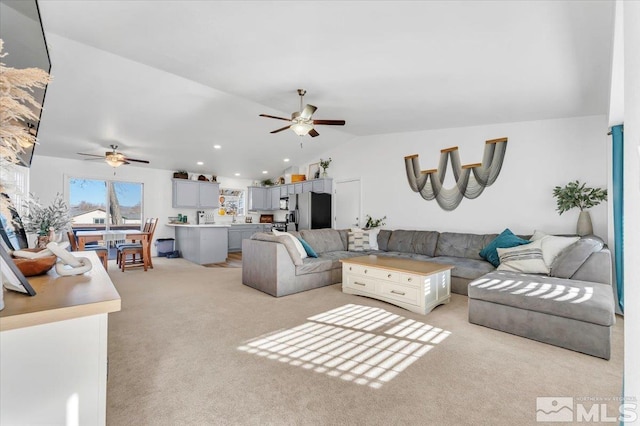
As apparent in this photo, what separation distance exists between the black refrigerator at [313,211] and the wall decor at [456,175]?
2121 mm

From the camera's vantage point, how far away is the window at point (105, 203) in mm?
6410

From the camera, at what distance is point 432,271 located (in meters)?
3.18

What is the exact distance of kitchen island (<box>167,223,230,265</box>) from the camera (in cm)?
629

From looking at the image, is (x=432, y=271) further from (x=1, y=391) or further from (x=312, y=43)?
(x=1, y=391)

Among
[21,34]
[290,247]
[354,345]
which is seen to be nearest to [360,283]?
[290,247]

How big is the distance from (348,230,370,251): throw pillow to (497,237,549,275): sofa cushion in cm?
225

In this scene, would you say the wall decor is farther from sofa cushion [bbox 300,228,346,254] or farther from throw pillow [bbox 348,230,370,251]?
sofa cushion [bbox 300,228,346,254]

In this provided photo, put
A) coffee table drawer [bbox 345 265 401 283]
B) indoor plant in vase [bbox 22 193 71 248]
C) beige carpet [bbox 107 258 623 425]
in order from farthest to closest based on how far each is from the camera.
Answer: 1. coffee table drawer [bbox 345 265 401 283]
2. indoor plant in vase [bbox 22 193 71 248]
3. beige carpet [bbox 107 258 623 425]

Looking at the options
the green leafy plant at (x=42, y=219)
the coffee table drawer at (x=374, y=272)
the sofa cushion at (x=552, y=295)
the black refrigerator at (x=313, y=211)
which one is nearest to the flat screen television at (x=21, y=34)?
the green leafy plant at (x=42, y=219)

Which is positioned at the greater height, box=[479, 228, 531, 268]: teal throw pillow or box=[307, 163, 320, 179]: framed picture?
box=[307, 163, 320, 179]: framed picture

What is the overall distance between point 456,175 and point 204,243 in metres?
5.41

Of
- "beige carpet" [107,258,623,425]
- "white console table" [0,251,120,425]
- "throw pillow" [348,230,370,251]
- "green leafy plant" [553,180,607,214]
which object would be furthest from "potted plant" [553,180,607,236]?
"white console table" [0,251,120,425]

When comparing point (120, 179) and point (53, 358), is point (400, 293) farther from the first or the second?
point (120, 179)

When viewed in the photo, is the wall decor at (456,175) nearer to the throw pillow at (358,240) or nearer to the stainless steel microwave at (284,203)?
the throw pillow at (358,240)
